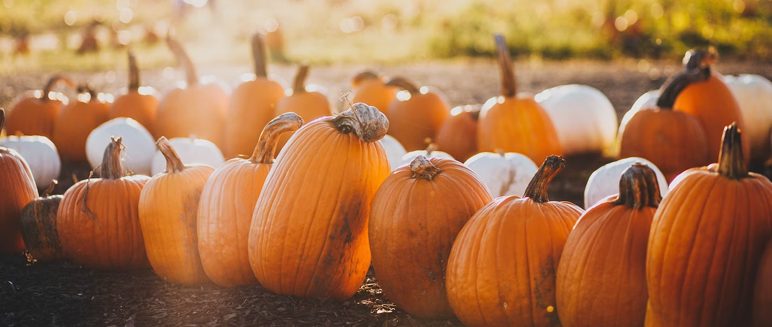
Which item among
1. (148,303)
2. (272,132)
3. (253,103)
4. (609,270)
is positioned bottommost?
(148,303)

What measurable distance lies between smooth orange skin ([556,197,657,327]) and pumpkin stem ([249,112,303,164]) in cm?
149

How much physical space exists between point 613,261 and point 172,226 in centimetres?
207

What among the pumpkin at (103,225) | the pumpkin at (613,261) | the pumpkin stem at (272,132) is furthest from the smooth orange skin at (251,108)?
the pumpkin at (613,261)

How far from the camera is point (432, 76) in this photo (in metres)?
13.1

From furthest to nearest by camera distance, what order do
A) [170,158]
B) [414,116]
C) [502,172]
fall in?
[414,116], [502,172], [170,158]

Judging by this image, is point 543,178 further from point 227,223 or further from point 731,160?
point 227,223

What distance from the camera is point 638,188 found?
123 inches

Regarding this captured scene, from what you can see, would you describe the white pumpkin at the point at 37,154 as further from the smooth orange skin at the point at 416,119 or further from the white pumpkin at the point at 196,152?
the smooth orange skin at the point at 416,119

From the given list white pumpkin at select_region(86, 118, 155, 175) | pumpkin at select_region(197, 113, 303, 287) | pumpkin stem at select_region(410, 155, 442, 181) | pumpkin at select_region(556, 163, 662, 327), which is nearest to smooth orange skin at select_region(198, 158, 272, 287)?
pumpkin at select_region(197, 113, 303, 287)

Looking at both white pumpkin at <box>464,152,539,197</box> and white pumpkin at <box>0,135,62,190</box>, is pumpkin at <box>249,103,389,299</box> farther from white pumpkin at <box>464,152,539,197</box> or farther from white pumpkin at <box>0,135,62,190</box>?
white pumpkin at <box>0,135,62,190</box>

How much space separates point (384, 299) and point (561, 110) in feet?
12.2

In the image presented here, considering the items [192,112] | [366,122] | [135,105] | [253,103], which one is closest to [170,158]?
[366,122]

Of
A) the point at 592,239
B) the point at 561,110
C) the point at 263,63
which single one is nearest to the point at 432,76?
the point at 561,110

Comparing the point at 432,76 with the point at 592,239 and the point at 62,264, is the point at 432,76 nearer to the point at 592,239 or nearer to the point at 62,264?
the point at 62,264
